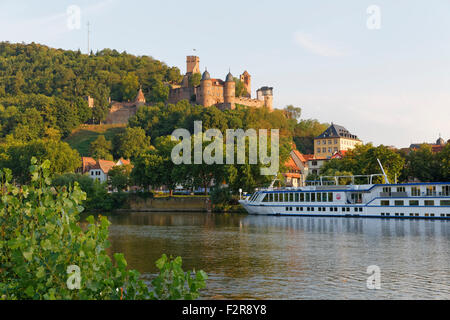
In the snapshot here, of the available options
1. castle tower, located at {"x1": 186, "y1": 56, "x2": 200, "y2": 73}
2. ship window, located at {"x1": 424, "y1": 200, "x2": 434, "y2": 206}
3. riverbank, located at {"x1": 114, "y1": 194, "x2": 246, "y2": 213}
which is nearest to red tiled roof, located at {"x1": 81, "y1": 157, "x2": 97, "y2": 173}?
riverbank, located at {"x1": 114, "y1": 194, "x2": 246, "y2": 213}

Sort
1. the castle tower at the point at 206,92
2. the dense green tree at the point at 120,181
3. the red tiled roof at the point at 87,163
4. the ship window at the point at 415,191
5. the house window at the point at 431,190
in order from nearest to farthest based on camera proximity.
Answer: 1. the house window at the point at 431,190
2. the ship window at the point at 415,191
3. the dense green tree at the point at 120,181
4. the red tiled roof at the point at 87,163
5. the castle tower at the point at 206,92

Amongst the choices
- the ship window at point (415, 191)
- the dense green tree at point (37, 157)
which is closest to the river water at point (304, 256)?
the ship window at point (415, 191)

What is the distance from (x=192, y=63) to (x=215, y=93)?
91.3ft

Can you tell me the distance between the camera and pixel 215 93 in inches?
6639

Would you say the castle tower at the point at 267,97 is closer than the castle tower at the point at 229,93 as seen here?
No

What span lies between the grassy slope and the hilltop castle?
2261cm

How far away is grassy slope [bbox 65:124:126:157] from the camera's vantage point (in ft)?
495

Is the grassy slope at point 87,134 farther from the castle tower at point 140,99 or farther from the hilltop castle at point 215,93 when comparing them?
the hilltop castle at point 215,93

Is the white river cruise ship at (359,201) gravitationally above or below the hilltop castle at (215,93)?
below

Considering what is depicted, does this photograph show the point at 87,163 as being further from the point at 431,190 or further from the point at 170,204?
the point at 431,190

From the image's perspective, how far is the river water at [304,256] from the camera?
2241 cm

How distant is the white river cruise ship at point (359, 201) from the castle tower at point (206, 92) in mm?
91444
